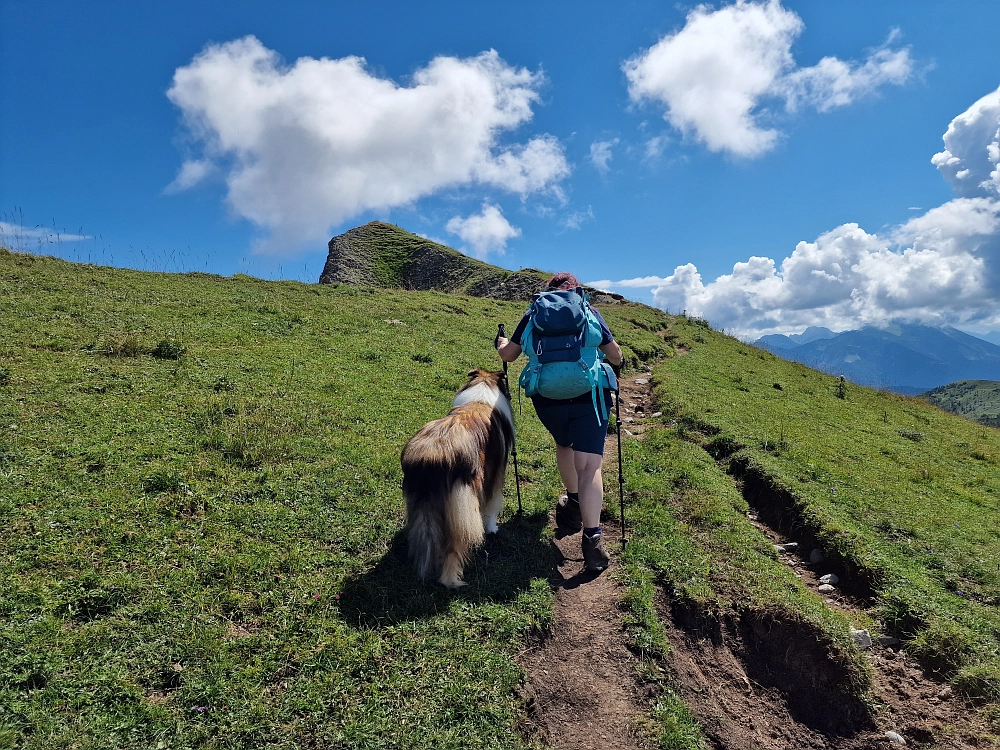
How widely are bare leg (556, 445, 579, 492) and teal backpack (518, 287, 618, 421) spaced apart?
2.41 ft

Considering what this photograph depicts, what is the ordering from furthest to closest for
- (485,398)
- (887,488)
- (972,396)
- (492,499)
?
1. (972,396)
2. (887,488)
3. (485,398)
4. (492,499)

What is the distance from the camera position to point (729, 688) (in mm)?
4766

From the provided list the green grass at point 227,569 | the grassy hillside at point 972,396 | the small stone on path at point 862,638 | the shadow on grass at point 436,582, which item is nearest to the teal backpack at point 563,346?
the shadow on grass at point 436,582

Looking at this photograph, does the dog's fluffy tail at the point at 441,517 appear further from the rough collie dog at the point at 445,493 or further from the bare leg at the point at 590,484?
the bare leg at the point at 590,484

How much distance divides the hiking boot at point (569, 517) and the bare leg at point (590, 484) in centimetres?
89

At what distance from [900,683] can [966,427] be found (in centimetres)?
1810

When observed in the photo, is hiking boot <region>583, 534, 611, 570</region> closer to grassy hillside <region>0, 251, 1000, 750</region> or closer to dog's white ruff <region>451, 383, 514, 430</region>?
grassy hillside <region>0, 251, 1000, 750</region>

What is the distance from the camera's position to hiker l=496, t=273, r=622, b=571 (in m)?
5.35

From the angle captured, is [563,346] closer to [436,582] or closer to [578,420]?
[578,420]

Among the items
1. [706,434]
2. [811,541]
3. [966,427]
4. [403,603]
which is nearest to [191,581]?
[403,603]

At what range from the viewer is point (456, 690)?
12.6ft

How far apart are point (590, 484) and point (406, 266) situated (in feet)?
196

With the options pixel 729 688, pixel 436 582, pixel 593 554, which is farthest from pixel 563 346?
pixel 729 688

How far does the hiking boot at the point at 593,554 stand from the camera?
562 cm
